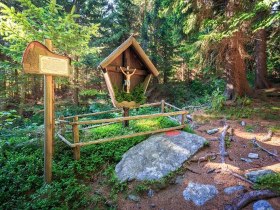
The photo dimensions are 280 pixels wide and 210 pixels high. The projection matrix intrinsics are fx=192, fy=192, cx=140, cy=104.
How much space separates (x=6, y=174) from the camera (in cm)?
485

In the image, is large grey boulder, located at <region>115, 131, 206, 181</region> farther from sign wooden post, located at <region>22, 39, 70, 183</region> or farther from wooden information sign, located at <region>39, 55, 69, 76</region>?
wooden information sign, located at <region>39, 55, 69, 76</region>

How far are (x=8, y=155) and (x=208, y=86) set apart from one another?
60.1ft

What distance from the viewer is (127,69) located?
268 inches

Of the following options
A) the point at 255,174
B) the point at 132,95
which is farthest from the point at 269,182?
the point at 132,95

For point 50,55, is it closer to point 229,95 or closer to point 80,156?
point 80,156

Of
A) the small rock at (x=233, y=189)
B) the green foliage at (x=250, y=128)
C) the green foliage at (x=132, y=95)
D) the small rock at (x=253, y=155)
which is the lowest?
the small rock at (x=233, y=189)

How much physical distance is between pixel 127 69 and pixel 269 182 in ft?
16.8

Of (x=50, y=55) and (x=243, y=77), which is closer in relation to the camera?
(x=50, y=55)

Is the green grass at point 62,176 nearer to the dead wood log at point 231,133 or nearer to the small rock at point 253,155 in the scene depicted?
the dead wood log at point 231,133

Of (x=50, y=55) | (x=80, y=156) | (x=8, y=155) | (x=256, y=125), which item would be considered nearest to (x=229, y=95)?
(x=256, y=125)

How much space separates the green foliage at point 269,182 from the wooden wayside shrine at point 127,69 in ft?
14.4

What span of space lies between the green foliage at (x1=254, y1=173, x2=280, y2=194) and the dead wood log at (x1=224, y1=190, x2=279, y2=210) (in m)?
0.17

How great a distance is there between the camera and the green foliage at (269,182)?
159 inches

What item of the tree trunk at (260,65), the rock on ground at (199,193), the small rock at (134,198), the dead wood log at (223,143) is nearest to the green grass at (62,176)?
the small rock at (134,198)
